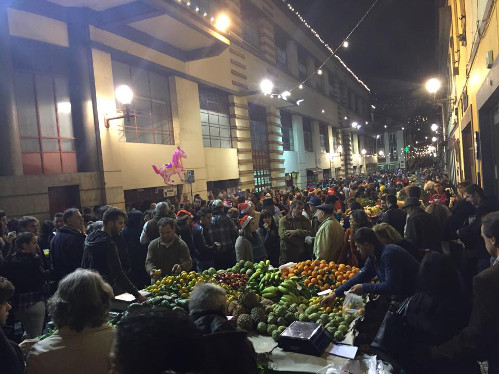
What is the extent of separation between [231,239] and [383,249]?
389 centimetres

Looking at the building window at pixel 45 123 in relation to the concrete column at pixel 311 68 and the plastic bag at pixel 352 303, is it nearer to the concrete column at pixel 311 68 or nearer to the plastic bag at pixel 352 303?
the plastic bag at pixel 352 303

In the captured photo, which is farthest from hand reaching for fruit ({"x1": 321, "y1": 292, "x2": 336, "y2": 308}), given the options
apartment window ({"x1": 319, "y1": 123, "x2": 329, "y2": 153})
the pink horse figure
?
apartment window ({"x1": 319, "y1": 123, "x2": 329, "y2": 153})

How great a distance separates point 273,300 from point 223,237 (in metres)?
2.67

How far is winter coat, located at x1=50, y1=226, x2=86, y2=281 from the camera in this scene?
503 cm

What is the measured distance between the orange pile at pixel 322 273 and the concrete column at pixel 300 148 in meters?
22.9

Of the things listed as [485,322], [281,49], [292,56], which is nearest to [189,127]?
[485,322]

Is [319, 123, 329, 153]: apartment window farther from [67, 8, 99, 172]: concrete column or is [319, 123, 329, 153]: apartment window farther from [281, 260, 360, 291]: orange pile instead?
[281, 260, 360, 291]: orange pile

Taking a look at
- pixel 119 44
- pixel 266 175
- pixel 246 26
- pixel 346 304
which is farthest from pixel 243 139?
pixel 346 304

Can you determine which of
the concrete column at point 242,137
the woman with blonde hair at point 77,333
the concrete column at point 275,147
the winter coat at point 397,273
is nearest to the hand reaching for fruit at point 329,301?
the winter coat at point 397,273

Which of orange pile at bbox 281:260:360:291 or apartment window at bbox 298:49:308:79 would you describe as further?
apartment window at bbox 298:49:308:79

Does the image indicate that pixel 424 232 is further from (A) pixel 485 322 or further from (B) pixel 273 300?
(A) pixel 485 322

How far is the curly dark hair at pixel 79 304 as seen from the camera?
2.32m

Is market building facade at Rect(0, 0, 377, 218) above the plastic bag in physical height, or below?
above

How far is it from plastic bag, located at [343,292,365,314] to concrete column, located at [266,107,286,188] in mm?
19011
